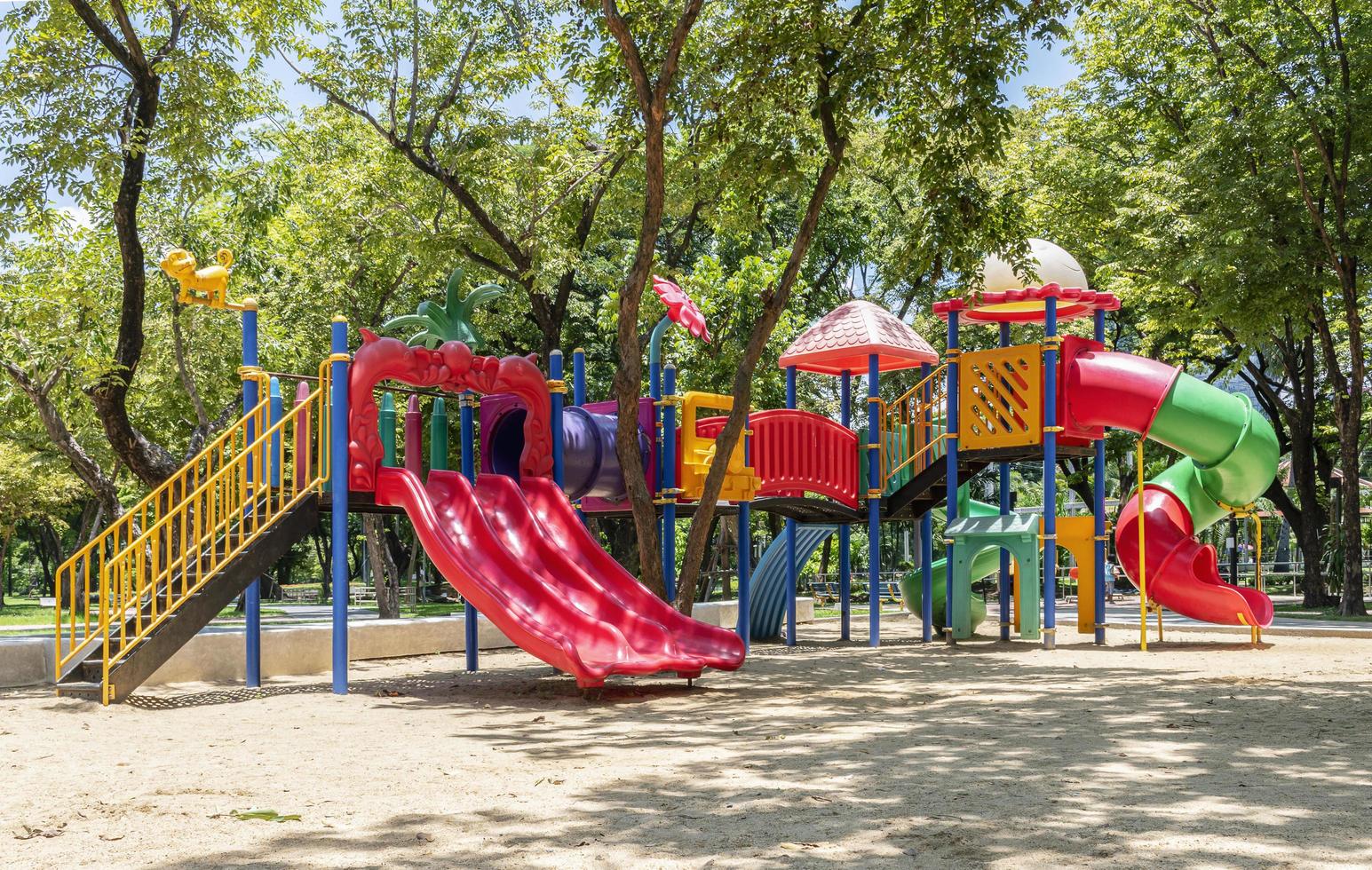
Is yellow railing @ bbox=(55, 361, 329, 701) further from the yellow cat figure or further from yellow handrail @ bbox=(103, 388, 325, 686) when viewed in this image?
the yellow cat figure

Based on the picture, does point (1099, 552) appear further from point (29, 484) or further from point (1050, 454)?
point (29, 484)

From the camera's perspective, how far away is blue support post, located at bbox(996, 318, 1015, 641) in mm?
17688

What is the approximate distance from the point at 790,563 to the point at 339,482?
29.4ft

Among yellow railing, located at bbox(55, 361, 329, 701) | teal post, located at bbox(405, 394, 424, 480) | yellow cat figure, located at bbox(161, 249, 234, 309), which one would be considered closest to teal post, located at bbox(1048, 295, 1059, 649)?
teal post, located at bbox(405, 394, 424, 480)

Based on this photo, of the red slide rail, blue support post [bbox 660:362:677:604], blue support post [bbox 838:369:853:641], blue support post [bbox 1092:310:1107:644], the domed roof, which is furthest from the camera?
blue support post [bbox 838:369:853:641]

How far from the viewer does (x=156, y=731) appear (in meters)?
8.78

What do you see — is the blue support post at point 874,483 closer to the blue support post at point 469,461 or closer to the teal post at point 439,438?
the blue support post at point 469,461

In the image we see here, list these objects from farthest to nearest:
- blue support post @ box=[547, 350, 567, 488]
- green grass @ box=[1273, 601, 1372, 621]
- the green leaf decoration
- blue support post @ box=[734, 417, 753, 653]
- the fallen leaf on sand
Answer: green grass @ box=[1273, 601, 1372, 621]
blue support post @ box=[734, 417, 753, 653]
the green leaf decoration
blue support post @ box=[547, 350, 567, 488]
the fallen leaf on sand

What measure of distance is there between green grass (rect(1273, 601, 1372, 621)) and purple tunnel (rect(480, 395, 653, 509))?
13230 mm

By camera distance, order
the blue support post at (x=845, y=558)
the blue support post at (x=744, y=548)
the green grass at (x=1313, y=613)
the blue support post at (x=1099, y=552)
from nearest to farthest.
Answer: the blue support post at (x=744, y=548) < the blue support post at (x=1099, y=552) < the blue support post at (x=845, y=558) < the green grass at (x=1313, y=613)

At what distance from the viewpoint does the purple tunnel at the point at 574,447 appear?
532 inches

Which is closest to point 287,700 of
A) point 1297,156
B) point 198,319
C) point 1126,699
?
point 1126,699

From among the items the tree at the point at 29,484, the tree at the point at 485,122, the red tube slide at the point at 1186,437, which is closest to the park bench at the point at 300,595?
the tree at the point at 29,484

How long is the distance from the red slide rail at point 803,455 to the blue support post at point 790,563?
1206 mm
